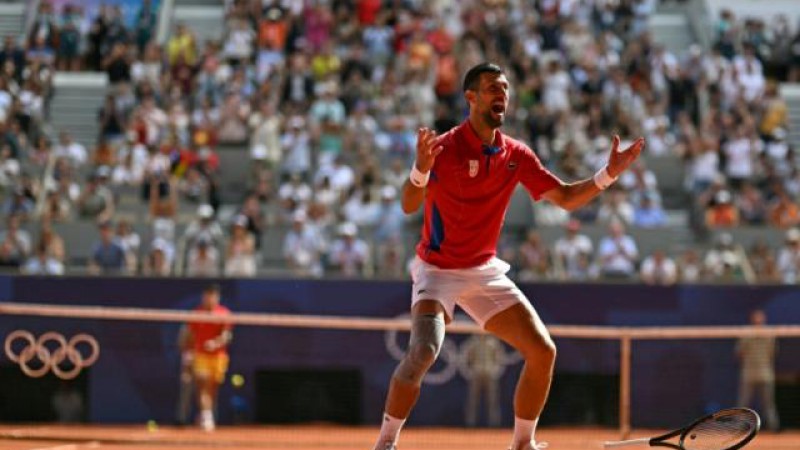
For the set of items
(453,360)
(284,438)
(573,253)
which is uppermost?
(573,253)

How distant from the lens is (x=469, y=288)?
10773 mm

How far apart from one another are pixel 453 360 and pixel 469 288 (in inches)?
402

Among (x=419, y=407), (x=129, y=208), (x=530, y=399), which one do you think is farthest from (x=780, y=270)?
(x=530, y=399)

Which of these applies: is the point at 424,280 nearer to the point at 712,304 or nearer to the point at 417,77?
the point at 712,304

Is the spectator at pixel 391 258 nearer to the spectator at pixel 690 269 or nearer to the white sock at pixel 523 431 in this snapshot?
the spectator at pixel 690 269

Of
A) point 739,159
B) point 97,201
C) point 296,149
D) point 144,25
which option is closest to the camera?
point 97,201

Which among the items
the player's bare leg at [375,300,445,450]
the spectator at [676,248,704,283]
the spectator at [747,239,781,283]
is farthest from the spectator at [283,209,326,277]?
the player's bare leg at [375,300,445,450]

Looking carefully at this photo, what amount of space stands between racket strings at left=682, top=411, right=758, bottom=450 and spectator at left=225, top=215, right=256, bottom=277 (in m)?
11.7

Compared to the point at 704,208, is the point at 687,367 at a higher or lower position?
lower

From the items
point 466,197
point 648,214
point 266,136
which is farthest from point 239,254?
point 466,197

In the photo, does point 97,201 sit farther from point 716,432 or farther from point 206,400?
point 716,432

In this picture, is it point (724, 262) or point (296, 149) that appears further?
point (296, 149)

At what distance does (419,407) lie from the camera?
2092 centimetres

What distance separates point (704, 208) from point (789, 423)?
5525mm
